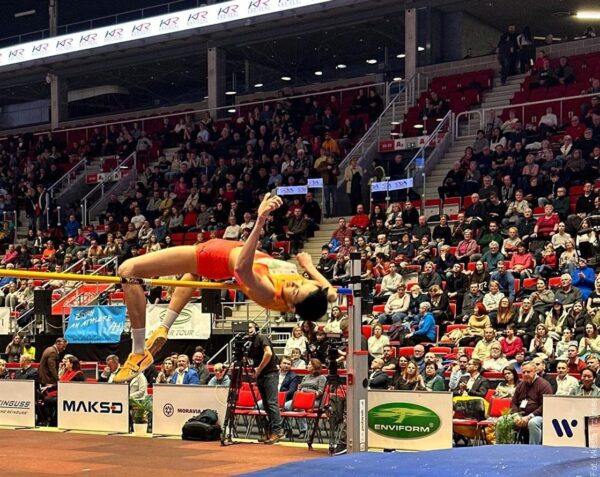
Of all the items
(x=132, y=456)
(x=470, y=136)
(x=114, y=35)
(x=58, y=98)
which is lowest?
(x=132, y=456)

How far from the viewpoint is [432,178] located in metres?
22.1

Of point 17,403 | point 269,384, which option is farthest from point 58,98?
point 269,384

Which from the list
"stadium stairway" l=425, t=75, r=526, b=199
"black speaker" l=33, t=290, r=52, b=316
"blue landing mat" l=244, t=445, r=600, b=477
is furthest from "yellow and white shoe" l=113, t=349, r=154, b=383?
"stadium stairway" l=425, t=75, r=526, b=199

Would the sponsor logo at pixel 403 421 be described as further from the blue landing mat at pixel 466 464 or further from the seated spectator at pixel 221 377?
the blue landing mat at pixel 466 464

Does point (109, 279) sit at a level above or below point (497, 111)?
below

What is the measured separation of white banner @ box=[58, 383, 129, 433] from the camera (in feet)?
54.3

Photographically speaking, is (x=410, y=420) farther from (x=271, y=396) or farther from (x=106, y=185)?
(x=106, y=185)

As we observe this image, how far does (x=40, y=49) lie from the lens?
31.0m

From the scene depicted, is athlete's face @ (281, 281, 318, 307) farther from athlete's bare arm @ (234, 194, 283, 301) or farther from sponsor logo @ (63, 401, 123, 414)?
sponsor logo @ (63, 401, 123, 414)

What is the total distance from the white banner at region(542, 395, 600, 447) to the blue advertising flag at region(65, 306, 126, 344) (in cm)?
898

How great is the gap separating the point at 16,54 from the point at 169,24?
6403 mm

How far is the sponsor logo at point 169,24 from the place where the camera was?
91.7ft

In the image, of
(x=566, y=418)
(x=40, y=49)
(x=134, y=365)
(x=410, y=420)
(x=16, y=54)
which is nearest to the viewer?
(x=134, y=365)

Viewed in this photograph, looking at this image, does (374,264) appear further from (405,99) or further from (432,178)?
(405,99)
